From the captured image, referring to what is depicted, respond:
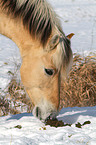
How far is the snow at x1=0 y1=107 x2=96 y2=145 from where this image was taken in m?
2.16

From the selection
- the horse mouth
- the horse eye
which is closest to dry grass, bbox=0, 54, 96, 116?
the horse mouth

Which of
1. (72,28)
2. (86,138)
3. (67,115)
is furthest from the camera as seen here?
(72,28)

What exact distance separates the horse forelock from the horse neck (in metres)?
0.28

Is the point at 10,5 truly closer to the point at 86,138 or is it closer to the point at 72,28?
the point at 86,138

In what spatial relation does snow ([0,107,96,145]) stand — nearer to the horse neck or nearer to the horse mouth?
the horse mouth

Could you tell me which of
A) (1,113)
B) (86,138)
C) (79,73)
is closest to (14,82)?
(1,113)

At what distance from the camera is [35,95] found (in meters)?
2.65

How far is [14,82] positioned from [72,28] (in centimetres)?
730

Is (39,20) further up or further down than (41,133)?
further up

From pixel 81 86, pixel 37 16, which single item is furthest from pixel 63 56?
pixel 81 86

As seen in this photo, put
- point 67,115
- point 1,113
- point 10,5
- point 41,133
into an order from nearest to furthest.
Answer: point 41,133
point 10,5
point 67,115
point 1,113

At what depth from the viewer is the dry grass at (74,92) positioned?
4.13 meters

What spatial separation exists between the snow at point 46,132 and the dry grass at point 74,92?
3.54ft

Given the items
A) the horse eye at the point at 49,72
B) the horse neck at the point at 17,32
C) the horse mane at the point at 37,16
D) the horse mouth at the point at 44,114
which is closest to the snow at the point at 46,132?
the horse mouth at the point at 44,114
